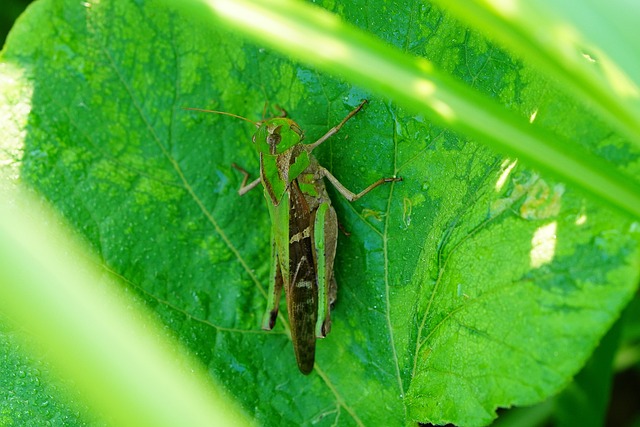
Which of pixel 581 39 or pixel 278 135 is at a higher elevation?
pixel 581 39

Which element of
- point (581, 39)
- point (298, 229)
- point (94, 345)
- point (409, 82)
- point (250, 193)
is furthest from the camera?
point (250, 193)

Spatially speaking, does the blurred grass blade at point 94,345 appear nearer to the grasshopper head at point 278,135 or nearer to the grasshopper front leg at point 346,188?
the grasshopper front leg at point 346,188

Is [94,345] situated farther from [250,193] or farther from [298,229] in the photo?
[250,193]

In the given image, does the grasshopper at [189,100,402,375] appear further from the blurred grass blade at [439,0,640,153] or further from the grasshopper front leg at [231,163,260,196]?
the blurred grass blade at [439,0,640,153]

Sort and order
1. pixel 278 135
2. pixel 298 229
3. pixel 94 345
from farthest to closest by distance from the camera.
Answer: pixel 298 229
pixel 278 135
pixel 94 345

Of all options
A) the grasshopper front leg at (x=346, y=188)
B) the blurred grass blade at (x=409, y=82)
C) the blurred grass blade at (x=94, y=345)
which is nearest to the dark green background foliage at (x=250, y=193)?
the grasshopper front leg at (x=346, y=188)

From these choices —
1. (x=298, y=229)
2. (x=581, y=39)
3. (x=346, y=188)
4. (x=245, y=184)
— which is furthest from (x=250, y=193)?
(x=581, y=39)

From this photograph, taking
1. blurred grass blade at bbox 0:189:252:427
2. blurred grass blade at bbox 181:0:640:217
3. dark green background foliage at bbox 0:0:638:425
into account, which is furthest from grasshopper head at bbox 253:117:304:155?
blurred grass blade at bbox 0:189:252:427

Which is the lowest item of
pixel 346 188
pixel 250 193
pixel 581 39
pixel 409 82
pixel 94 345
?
pixel 250 193

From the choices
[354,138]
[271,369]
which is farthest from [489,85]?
[271,369]
